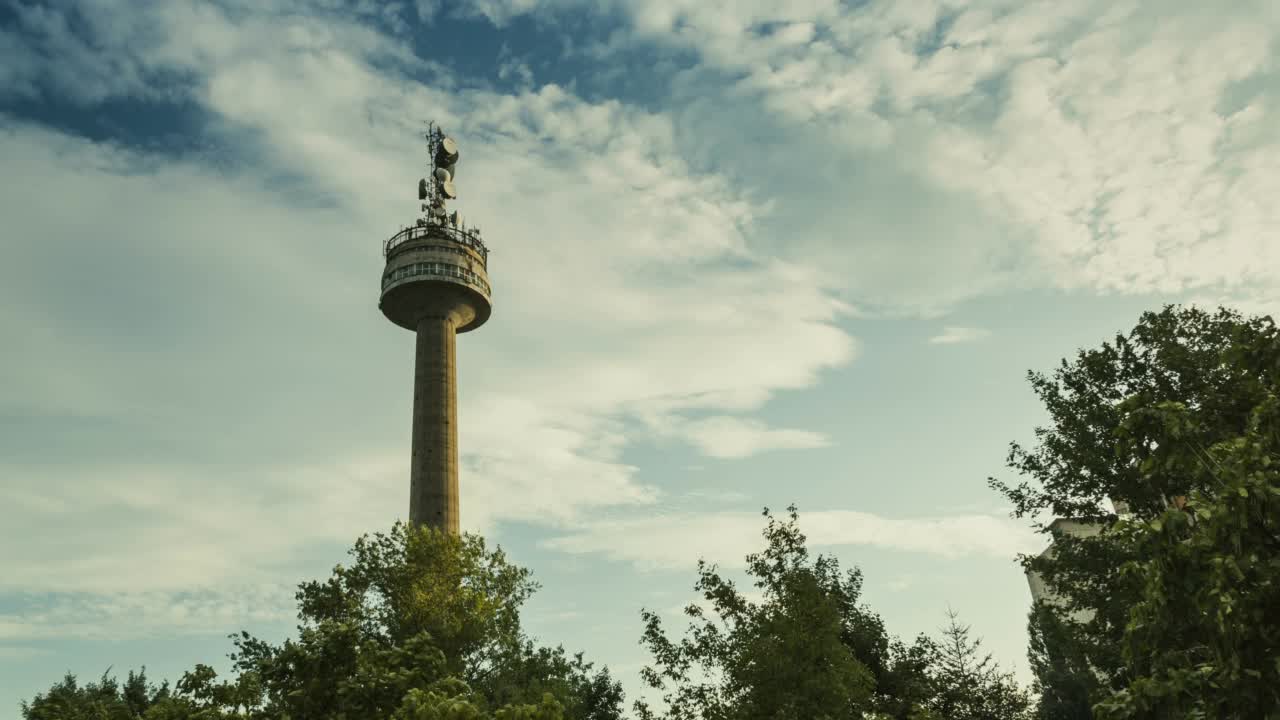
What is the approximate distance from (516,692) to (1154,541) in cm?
2991

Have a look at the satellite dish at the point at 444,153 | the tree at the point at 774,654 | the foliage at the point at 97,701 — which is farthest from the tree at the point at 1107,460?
the satellite dish at the point at 444,153

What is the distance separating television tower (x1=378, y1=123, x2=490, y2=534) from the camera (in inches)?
2040

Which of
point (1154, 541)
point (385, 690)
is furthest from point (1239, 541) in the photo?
point (385, 690)

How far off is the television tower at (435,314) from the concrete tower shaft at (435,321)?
6 cm

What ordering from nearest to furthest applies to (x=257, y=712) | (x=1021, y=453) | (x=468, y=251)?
(x=257, y=712)
(x=1021, y=453)
(x=468, y=251)

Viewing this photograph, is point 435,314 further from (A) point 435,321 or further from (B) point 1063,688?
(B) point 1063,688

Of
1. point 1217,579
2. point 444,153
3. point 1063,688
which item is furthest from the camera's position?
point 444,153

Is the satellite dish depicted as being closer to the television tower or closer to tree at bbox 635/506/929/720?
the television tower

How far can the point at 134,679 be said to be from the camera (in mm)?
71875

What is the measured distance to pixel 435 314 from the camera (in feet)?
188

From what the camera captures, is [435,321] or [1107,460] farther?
[435,321]

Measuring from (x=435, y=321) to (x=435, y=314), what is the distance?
1.77 feet

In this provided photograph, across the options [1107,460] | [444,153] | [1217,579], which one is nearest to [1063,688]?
[1107,460]

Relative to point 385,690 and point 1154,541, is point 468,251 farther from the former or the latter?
point 1154,541
